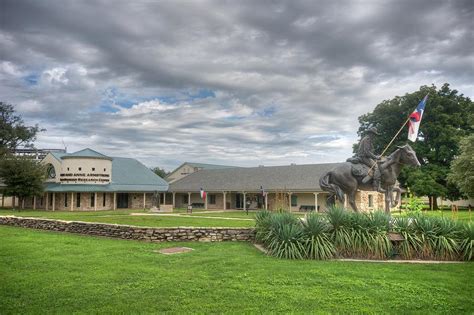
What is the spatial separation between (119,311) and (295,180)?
1347 inches

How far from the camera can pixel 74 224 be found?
58.6 ft

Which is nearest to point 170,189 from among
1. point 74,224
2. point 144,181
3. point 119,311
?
point 144,181

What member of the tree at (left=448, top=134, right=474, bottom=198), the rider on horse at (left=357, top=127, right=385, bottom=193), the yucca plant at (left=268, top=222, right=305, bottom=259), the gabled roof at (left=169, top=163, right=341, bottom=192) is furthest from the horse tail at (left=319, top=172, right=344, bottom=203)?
the gabled roof at (left=169, top=163, right=341, bottom=192)

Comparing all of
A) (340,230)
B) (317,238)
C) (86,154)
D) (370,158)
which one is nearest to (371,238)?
(340,230)

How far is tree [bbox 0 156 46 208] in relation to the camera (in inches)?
1441

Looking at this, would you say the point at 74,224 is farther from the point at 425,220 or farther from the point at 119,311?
the point at 425,220

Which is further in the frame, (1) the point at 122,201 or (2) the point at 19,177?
(1) the point at 122,201

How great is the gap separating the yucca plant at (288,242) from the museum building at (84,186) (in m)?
31.3

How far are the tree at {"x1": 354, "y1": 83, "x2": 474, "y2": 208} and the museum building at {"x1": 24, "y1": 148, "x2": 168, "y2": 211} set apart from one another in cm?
2728

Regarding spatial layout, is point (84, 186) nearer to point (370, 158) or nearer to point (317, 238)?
point (370, 158)

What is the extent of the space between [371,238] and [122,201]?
3957 centimetres

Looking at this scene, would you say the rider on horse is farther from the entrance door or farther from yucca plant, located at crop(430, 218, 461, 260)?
the entrance door

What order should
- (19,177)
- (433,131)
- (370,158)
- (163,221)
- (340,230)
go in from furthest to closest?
(433,131)
(19,177)
(163,221)
(370,158)
(340,230)

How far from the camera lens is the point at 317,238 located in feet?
36.3
